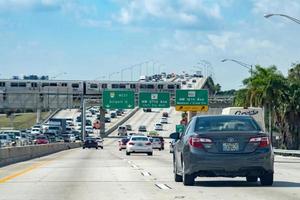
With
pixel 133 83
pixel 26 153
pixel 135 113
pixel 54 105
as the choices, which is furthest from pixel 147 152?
pixel 135 113

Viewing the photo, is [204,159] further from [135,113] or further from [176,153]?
[135,113]

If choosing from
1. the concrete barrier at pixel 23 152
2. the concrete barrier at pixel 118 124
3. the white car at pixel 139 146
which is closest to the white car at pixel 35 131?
the concrete barrier at pixel 118 124

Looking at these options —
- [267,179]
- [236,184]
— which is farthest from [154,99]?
[267,179]

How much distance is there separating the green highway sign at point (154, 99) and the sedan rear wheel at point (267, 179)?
225ft

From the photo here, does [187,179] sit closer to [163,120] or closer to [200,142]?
[200,142]

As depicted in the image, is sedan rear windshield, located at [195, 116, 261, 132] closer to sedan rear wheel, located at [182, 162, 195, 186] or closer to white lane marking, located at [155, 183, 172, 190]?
sedan rear wheel, located at [182, 162, 195, 186]

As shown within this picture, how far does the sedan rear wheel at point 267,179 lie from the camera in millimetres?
18906

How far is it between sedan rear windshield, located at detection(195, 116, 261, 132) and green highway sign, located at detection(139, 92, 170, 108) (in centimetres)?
6864

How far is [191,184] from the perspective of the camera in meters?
19.3

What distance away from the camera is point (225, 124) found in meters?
18.9

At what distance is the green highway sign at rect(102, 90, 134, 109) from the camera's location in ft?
287

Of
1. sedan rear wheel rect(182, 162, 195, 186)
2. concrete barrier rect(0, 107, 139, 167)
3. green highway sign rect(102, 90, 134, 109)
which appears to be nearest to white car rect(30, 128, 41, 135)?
green highway sign rect(102, 90, 134, 109)

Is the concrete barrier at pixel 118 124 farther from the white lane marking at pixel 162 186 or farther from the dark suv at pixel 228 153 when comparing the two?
the dark suv at pixel 228 153

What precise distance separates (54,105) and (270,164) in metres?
77.4
